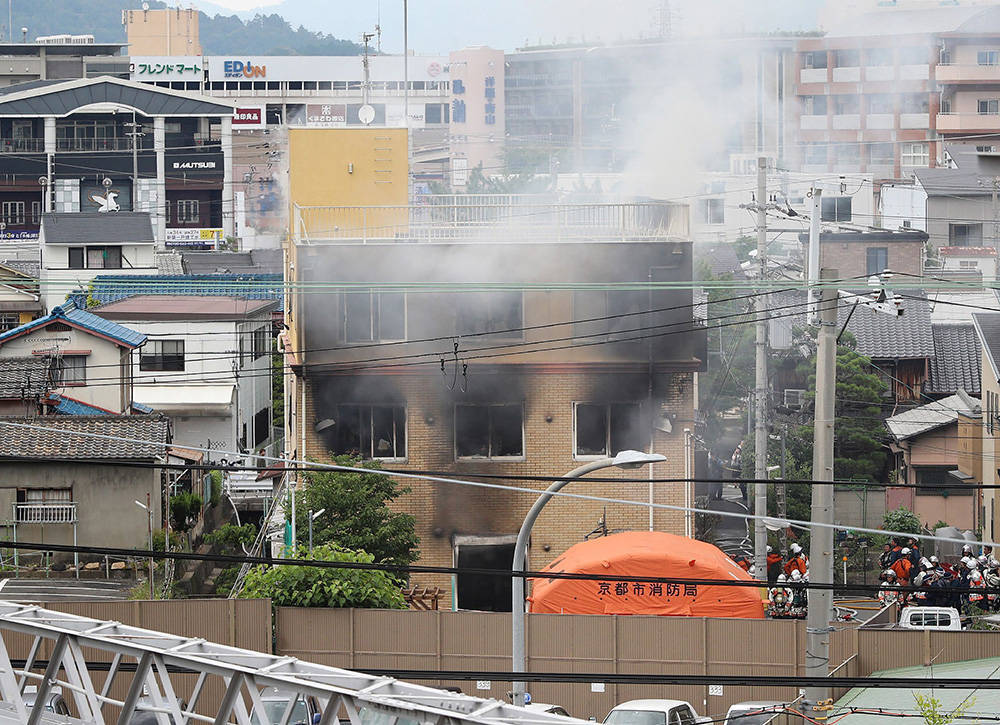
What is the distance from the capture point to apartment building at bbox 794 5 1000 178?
6334 cm

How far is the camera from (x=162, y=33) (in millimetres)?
101375

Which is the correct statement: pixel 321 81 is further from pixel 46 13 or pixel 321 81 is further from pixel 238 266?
pixel 46 13

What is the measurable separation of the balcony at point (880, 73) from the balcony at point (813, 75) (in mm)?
1922

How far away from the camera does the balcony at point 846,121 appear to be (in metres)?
64.5

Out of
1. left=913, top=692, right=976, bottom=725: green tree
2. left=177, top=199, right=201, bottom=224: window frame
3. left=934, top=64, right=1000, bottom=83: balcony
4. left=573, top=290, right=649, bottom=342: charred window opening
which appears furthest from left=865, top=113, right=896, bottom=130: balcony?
left=913, top=692, right=976, bottom=725: green tree

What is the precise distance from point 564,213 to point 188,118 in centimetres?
4262

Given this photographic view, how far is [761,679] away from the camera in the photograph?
255 inches

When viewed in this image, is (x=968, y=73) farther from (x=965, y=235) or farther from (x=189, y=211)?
(x=189, y=211)

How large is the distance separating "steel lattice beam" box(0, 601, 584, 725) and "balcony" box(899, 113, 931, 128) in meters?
60.9

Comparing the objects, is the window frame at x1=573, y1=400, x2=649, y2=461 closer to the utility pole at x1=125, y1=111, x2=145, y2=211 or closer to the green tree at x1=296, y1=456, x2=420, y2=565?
the green tree at x1=296, y1=456, x2=420, y2=565

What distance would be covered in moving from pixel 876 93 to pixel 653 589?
53553mm

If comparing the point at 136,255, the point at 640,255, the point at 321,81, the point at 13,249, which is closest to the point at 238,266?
the point at 136,255

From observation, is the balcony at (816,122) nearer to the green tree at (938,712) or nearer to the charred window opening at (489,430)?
the charred window opening at (489,430)

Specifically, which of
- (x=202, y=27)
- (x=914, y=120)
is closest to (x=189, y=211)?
(x=914, y=120)
